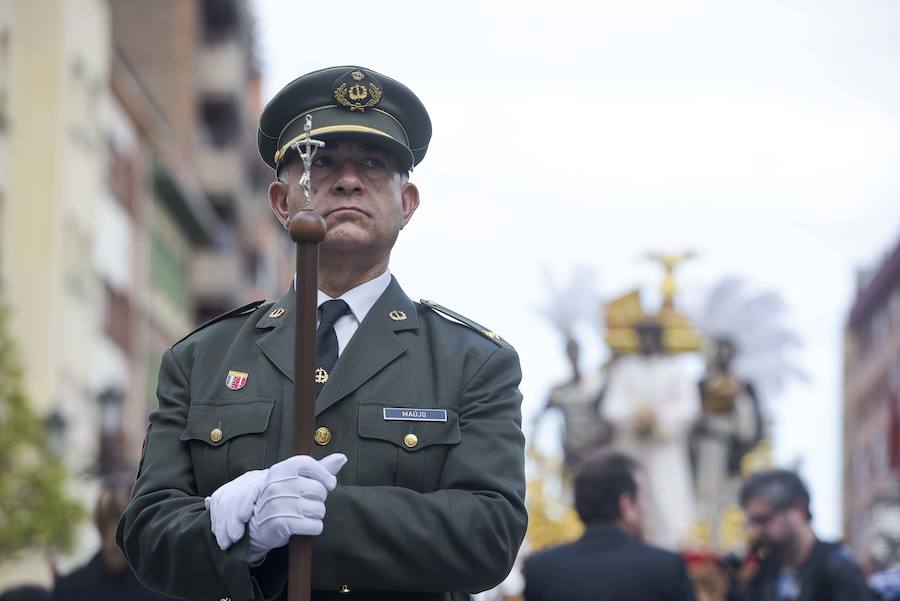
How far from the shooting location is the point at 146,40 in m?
60.3

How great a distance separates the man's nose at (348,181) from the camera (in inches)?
183

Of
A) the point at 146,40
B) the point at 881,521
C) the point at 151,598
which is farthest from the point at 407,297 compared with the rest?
the point at 146,40

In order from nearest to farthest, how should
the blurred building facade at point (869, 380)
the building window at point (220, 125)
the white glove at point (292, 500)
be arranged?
the white glove at point (292, 500), the building window at point (220, 125), the blurred building facade at point (869, 380)

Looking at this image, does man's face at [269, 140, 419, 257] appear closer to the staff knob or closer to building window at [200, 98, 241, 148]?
the staff knob


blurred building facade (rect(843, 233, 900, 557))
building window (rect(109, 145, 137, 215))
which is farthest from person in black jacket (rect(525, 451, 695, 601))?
blurred building facade (rect(843, 233, 900, 557))

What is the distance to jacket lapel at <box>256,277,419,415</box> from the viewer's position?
15.0ft

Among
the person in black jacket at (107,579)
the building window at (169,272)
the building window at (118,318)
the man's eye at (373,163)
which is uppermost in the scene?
the building window at (169,272)

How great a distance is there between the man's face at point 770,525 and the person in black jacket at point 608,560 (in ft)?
2.22

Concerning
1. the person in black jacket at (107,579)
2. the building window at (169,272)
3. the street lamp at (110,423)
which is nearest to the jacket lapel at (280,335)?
the person in black jacket at (107,579)

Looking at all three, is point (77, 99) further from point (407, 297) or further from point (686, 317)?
point (407, 297)

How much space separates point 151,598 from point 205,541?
3.48 m

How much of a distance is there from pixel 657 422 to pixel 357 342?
2104 centimetres

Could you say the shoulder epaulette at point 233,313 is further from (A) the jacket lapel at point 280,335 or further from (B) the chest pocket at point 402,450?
(B) the chest pocket at point 402,450

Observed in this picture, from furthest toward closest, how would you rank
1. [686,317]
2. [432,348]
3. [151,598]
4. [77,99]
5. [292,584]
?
[77,99], [686,317], [151,598], [432,348], [292,584]
